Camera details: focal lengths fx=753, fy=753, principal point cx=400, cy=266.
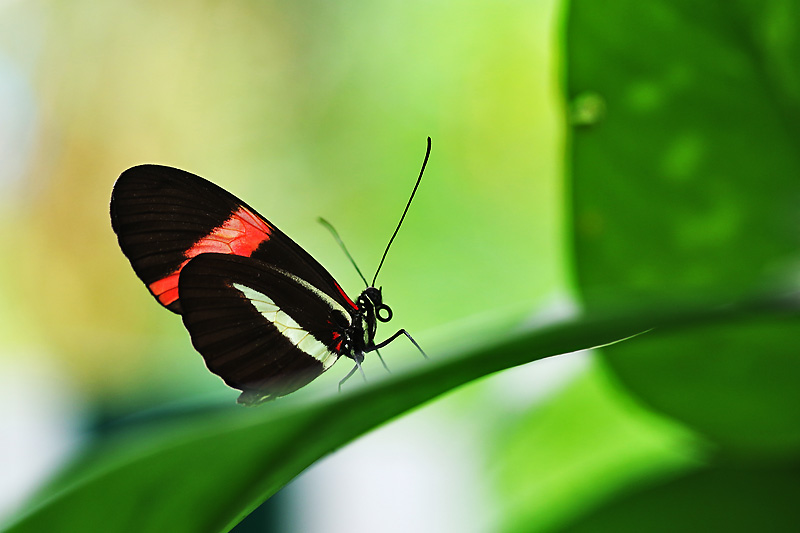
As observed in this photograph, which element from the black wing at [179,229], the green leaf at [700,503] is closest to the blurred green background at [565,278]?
the green leaf at [700,503]

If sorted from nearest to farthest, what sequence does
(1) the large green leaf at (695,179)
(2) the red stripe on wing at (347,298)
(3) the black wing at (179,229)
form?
(1) the large green leaf at (695,179)
(3) the black wing at (179,229)
(2) the red stripe on wing at (347,298)

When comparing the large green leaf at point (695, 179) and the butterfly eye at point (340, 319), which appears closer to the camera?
the large green leaf at point (695, 179)

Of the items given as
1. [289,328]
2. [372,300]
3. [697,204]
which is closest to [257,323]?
[289,328]

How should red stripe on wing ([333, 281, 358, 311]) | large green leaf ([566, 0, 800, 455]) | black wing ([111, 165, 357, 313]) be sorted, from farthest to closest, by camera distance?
1. red stripe on wing ([333, 281, 358, 311])
2. black wing ([111, 165, 357, 313])
3. large green leaf ([566, 0, 800, 455])

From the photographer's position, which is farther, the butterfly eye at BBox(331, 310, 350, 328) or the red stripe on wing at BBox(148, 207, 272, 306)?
the butterfly eye at BBox(331, 310, 350, 328)

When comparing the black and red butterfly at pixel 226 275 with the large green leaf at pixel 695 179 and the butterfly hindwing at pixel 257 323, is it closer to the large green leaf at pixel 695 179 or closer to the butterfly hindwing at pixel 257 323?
the butterfly hindwing at pixel 257 323

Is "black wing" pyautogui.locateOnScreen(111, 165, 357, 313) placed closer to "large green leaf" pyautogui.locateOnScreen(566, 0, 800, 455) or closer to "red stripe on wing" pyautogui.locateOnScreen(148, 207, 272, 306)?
"red stripe on wing" pyautogui.locateOnScreen(148, 207, 272, 306)

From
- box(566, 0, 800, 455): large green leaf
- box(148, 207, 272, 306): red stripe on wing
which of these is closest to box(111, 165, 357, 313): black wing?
box(148, 207, 272, 306): red stripe on wing

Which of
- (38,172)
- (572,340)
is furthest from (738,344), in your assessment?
(38,172)
